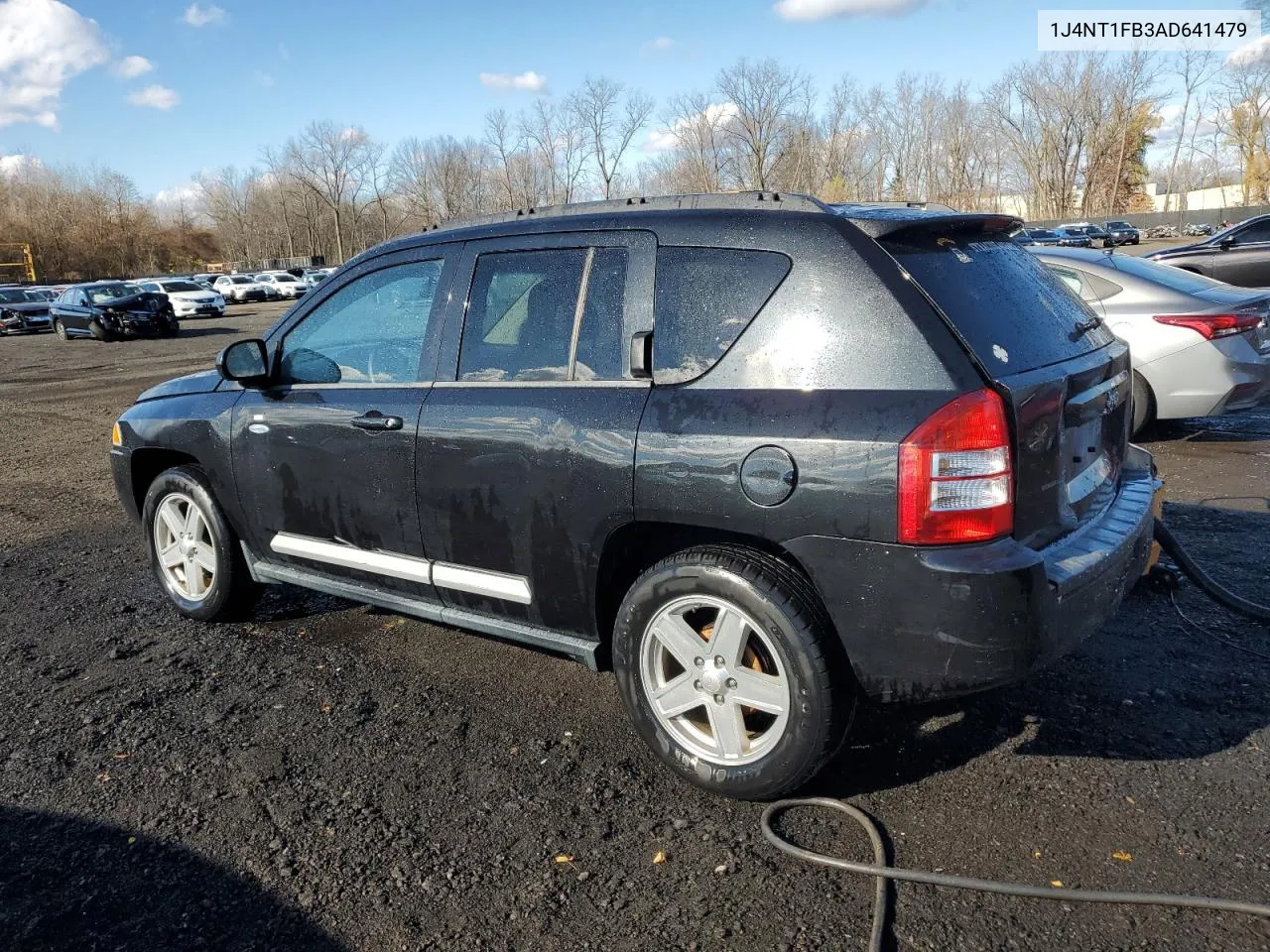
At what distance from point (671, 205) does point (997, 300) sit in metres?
1.12

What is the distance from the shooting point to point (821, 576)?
9.16ft

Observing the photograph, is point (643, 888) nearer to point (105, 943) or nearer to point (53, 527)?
point (105, 943)

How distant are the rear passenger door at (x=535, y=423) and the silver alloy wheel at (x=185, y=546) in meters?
1.65

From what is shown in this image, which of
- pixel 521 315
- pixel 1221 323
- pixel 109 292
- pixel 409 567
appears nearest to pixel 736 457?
pixel 521 315

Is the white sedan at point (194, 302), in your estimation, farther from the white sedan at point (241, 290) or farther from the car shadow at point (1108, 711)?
the car shadow at point (1108, 711)

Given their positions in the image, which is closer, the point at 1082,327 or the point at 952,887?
the point at 952,887

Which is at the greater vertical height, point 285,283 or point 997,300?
point 997,300

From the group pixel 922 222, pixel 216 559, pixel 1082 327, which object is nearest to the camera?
pixel 922 222

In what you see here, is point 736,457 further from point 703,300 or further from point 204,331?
point 204,331

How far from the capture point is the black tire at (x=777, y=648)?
9.28 ft

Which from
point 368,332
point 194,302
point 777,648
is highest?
point 368,332

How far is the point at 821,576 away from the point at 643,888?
100 centimetres

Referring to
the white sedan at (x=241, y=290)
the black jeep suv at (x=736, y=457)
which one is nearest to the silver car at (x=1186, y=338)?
the black jeep suv at (x=736, y=457)

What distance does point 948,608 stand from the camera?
2.65m
